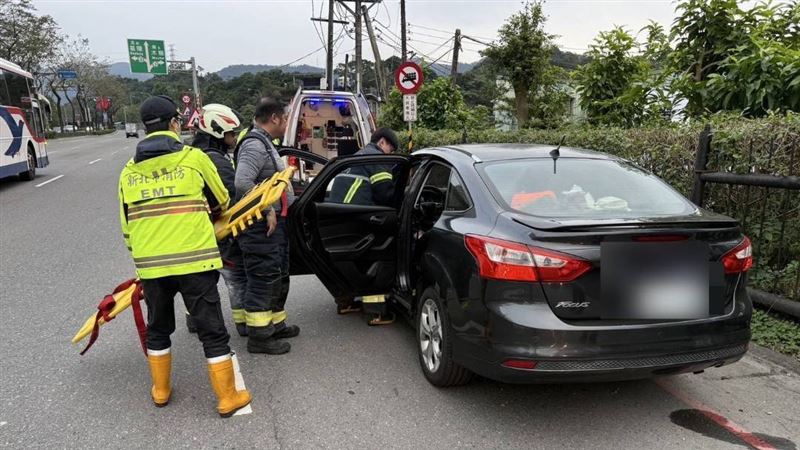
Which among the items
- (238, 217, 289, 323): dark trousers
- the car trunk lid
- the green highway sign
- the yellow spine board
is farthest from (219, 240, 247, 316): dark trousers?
the green highway sign

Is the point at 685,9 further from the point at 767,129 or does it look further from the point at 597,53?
the point at 767,129

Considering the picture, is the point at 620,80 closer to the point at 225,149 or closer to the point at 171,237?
the point at 225,149

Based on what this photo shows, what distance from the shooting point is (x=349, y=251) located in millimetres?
4297

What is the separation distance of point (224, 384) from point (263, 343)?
86cm

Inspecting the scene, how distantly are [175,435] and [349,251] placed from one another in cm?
183

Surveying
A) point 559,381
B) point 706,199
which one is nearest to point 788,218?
point 706,199

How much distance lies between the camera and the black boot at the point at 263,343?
3.98 metres

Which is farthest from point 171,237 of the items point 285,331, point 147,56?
point 147,56

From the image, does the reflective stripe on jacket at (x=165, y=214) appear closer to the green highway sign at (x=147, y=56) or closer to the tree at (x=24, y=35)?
the green highway sign at (x=147, y=56)

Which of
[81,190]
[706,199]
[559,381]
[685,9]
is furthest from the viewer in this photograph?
[81,190]

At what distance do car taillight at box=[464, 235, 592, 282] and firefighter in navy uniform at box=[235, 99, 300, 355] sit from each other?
5.67 feet

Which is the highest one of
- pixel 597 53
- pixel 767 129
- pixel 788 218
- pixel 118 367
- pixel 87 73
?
pixel 87 73

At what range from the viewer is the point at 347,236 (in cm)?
446

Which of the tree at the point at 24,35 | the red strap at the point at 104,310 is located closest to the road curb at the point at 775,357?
the red strap at the point at 104,310
